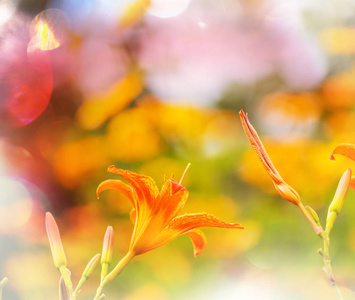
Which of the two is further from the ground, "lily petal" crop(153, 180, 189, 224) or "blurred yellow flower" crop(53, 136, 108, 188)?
"lily petal" crop(153, 180, 189, 224)

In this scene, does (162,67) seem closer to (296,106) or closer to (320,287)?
(296,106)

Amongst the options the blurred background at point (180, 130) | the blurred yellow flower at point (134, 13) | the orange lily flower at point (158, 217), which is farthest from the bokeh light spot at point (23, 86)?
the orange lily flower at point (158, 217)

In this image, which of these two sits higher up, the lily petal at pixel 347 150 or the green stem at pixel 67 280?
the lily petal at pixel 347 150

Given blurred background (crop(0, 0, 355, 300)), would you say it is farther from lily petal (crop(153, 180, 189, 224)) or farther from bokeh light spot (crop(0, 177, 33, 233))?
lily petal (crop(153, 180, 189, 224))

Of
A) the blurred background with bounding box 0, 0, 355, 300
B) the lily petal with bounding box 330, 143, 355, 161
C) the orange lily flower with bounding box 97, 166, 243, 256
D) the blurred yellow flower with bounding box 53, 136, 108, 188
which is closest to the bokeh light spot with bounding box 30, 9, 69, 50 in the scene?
the blurred background with bounding box 0, 0, 355, 300

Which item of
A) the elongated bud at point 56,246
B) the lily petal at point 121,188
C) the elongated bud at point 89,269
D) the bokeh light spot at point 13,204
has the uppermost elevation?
the lily petal at point 121,188

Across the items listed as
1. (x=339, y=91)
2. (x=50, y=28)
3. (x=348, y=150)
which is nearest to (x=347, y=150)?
(x=348, y=150)

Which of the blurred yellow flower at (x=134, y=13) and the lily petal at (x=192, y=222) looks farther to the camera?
the blurred yellow flower at (x=134, y=13)

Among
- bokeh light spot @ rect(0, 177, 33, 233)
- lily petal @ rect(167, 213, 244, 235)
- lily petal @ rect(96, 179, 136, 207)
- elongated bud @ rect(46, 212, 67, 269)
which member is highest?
lily petal @ rect(96, 179, 136, 207)

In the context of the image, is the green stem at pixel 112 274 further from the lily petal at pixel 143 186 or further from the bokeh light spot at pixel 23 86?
the bokeh light spot at pixel 23 86

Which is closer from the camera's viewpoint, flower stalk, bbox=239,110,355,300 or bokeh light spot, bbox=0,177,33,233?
flower stalk, bbox=239,110,355,300
